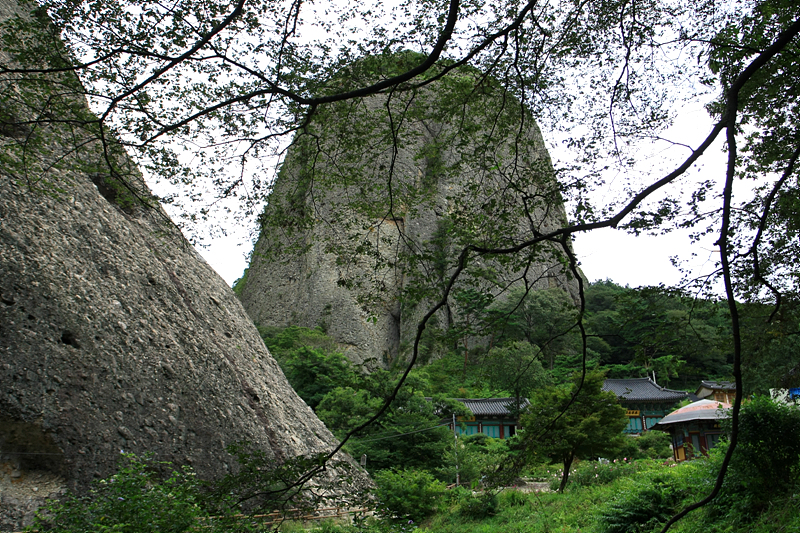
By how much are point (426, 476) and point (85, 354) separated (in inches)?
286

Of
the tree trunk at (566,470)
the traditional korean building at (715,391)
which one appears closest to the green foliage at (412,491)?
the tree trunk at (566,470)

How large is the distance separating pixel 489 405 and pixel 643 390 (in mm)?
7013

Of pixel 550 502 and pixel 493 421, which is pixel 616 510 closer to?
pixel 550 502

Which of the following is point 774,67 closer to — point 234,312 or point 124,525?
point 124,525

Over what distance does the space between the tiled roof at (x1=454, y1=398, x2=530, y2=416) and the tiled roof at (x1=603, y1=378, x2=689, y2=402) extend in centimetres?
411

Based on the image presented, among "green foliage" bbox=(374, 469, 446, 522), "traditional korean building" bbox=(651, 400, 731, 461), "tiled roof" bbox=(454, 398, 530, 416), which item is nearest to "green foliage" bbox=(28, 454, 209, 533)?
"green foliage" bbox=(374, 469, 446, 522)

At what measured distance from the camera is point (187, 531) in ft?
12.0

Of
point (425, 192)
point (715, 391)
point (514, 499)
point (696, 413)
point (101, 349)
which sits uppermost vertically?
point (425, 192)

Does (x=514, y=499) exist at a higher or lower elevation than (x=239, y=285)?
lower

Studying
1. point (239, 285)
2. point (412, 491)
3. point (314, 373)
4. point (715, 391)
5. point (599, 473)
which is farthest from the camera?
point (239, 285)

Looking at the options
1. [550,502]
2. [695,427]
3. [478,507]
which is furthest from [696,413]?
[478,507]

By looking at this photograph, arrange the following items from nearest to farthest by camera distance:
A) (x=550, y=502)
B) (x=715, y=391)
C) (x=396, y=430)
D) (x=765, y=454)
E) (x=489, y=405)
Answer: (x=765, y=454) → (x=550, y=502) → (x=396, y=430) → (x=715, y=391) → (x=489, y=405)

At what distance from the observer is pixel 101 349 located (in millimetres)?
6992

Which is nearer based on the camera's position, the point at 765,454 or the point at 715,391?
the point at 765,454
